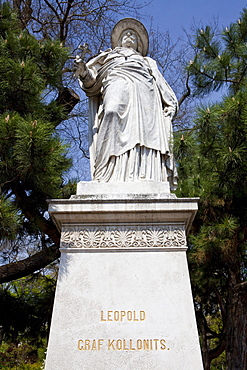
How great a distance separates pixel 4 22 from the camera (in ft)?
Answer: 26.7

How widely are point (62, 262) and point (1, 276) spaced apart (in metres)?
4.47

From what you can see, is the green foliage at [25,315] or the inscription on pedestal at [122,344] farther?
the green foliage at [25,315]

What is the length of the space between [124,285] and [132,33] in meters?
3.85

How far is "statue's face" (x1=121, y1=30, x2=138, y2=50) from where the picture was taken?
593 cm

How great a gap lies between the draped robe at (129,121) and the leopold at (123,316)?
5.03 ft

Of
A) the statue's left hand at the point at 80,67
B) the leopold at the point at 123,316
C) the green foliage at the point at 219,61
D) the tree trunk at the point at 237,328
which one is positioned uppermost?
the green foliage at the point at 219,61

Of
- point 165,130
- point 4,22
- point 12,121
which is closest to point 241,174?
point 165,130

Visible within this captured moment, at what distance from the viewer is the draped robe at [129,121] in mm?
4797

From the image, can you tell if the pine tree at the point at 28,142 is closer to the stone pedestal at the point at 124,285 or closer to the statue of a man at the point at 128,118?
the statue of a man at the point at 128,118

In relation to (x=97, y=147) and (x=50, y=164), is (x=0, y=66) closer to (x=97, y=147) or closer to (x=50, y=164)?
(x=50, y=164)

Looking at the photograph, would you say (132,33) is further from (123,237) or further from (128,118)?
(123,237)

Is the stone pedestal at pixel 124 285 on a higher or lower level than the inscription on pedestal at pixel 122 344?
higher

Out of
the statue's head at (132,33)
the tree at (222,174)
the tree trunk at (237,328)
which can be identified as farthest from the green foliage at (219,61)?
the tree trunk at (237,328)

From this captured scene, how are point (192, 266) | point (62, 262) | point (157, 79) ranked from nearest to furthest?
point (62, 262) < point (157, 79) < point (192, 266)
